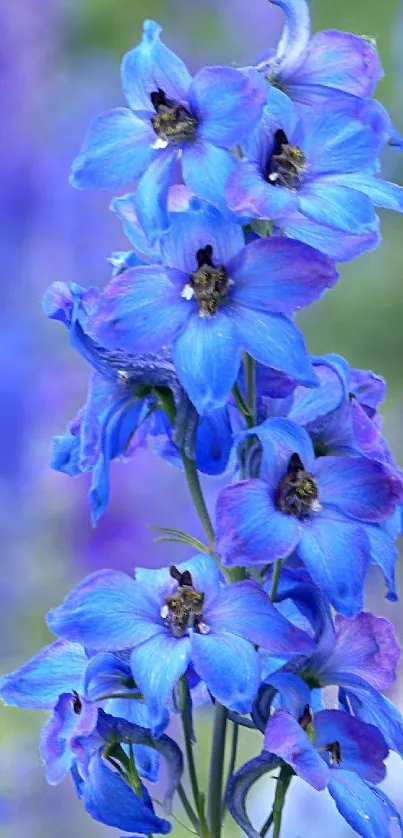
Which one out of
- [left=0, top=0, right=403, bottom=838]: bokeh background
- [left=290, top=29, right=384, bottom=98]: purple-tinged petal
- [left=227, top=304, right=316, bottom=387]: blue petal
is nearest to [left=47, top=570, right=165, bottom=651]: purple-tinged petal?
[left=227, top=304, right=316, bottom=387]: blue petal

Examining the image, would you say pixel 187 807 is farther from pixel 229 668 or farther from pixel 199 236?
pixel 199 236

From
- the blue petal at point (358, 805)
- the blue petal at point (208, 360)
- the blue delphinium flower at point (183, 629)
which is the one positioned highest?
the blue petal at point (208, 360)

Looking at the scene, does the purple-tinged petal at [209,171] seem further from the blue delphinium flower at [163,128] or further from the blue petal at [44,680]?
the blue petal at [44,680]

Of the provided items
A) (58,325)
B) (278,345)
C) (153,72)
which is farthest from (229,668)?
(58,325)

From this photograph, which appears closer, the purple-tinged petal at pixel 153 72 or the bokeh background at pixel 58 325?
the purple-tinged petal at pixel 153 72

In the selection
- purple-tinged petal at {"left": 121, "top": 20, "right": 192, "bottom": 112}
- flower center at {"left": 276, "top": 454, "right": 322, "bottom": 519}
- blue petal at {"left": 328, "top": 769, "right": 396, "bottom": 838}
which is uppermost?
purple-tinged petal at {"left": 121, "top": 20, "right": 192, "bottom": 112}

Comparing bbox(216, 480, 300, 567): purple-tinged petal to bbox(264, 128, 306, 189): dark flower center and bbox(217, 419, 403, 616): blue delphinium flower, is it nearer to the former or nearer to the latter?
bbox(217, 419, 403, 616): blue delphinium flower

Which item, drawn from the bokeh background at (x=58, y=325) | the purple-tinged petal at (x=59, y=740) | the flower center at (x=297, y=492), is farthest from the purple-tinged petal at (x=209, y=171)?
the bokeh background at (x=58, y=325)
